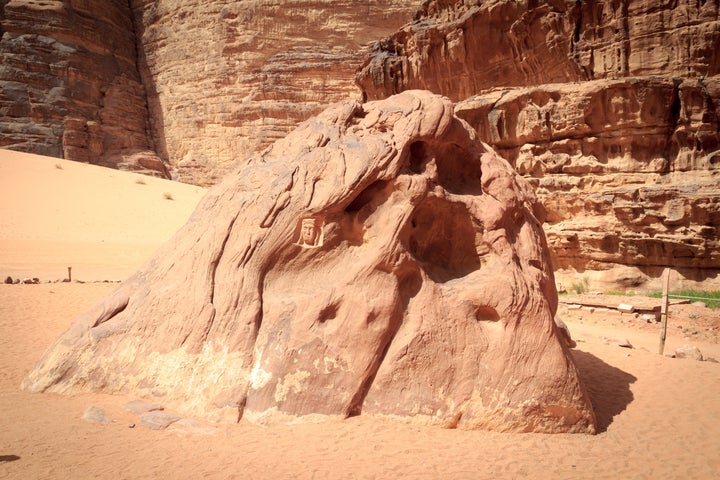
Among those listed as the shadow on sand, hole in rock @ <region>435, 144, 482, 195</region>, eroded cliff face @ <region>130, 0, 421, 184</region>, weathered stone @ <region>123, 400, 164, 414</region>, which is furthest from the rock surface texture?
eroded cliff face @ <region>130, 0, 421, 184</region>

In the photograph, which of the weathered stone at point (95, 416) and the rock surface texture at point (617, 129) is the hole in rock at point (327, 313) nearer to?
the weathered stone at point (95, 416)

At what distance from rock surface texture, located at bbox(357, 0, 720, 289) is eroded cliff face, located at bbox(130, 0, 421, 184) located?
57.6 feet

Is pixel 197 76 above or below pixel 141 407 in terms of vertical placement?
above

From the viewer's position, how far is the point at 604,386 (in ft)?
20.0

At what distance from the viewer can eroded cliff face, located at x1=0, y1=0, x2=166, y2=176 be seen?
2861 cm

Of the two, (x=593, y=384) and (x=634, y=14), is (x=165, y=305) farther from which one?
(x=634, y=14)

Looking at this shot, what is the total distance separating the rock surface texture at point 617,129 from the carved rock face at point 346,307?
7.03m

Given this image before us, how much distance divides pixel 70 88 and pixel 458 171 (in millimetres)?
31725

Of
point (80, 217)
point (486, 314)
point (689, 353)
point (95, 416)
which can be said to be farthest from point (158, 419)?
point (80, 217)

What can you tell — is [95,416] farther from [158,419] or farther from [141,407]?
[158,419]

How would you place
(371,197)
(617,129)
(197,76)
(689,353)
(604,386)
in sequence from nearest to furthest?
(371,197), (604,386), (689,353), (617,129), (197,76)

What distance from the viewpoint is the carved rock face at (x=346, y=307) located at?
4.24m

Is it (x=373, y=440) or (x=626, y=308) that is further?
(x=626, y=308)

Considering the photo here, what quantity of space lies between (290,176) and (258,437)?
7.99 ft
